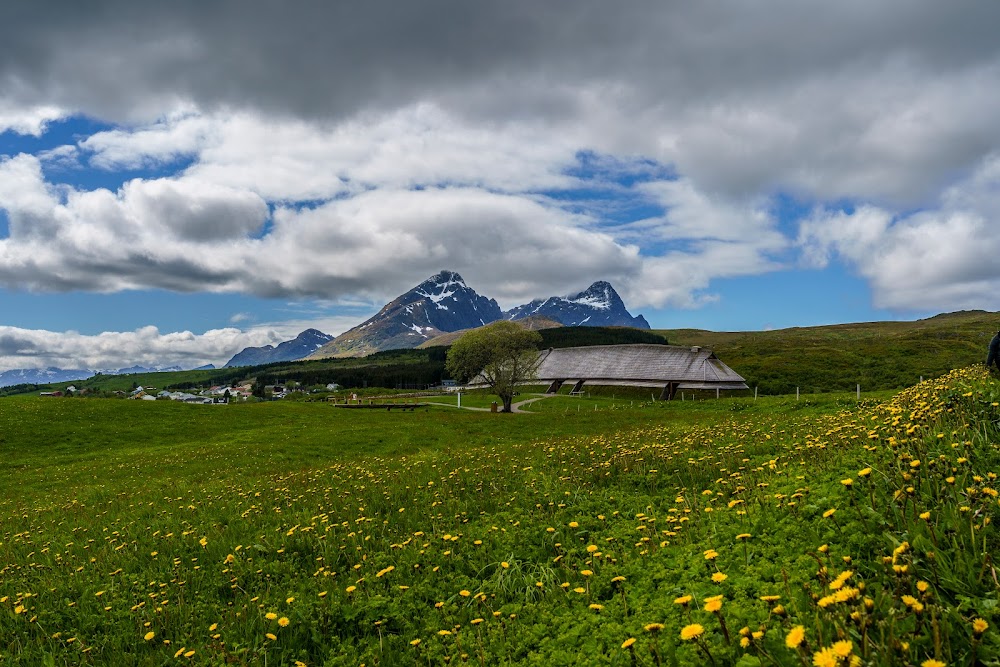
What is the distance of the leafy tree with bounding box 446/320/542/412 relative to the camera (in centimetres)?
7112

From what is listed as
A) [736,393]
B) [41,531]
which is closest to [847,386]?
[736,393]

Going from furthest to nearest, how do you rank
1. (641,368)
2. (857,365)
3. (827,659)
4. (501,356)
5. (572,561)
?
(641,368)
(857,365)
(501,356)
(572,561)
(827,659)

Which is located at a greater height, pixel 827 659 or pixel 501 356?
pixel 501 356

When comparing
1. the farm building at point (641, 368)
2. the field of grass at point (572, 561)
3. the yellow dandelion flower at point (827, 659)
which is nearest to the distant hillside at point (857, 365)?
the farm building at point (641, 368)

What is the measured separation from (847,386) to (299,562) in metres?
84.6

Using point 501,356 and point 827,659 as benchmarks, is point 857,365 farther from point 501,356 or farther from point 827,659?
point 827,659

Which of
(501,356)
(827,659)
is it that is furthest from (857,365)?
(827,659)

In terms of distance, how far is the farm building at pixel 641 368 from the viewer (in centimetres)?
8194

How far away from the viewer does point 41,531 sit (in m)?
14.0

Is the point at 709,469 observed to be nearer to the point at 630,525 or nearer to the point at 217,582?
the point at 630,525

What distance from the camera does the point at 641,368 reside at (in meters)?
90.1

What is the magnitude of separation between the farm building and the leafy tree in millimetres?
12441

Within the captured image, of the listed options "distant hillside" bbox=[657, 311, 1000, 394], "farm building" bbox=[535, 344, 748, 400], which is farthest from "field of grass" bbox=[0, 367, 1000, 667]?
"distant hillside" bbox=[657, 311, 1000, 394]

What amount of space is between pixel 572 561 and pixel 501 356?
6547 centimetres
